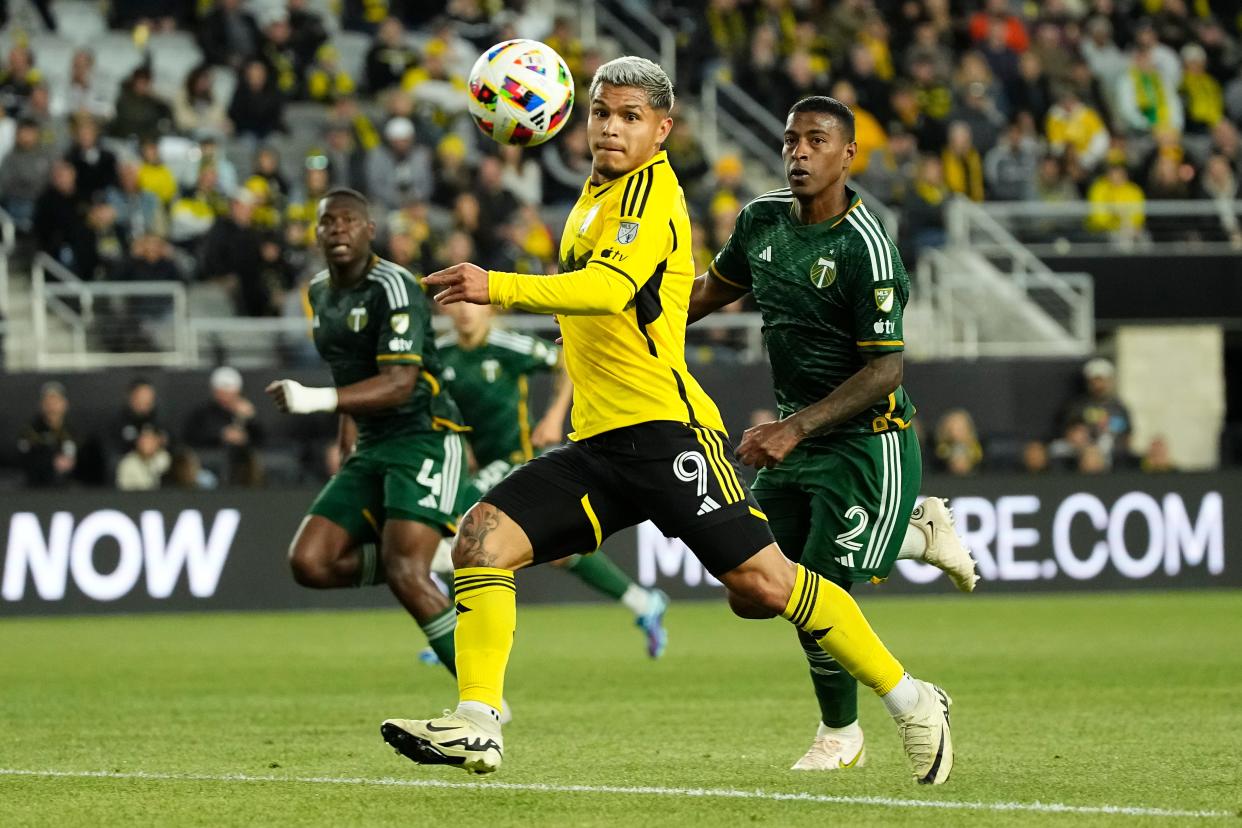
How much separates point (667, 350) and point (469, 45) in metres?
15.8

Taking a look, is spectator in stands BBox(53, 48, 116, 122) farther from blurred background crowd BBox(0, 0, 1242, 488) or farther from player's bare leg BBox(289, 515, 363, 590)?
player's bare leg BBox(289, 515, 363, 590)

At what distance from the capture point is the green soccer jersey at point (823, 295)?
291 inches

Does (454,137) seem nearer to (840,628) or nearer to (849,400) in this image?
(849,400)

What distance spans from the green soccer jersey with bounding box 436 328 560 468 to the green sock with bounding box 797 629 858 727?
5.53 meters

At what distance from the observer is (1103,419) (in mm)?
19766

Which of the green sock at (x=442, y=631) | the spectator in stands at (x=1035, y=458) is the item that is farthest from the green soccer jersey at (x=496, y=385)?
the spectator in stands at (x=1035, y=458)

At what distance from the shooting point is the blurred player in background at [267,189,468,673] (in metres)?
9.39

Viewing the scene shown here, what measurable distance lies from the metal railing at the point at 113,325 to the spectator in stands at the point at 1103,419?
8.36 m

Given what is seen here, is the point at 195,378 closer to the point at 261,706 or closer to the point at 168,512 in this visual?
the point at 168,512

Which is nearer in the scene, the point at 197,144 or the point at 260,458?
the point at 260,458

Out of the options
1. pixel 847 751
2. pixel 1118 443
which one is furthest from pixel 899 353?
pixel 1118 443

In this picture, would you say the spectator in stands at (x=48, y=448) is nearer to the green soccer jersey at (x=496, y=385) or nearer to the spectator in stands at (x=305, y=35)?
the green soccer jersey at (x=496, y=385)

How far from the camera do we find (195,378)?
18.1 m

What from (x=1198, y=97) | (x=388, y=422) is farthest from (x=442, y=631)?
(x=1198, y=97)
